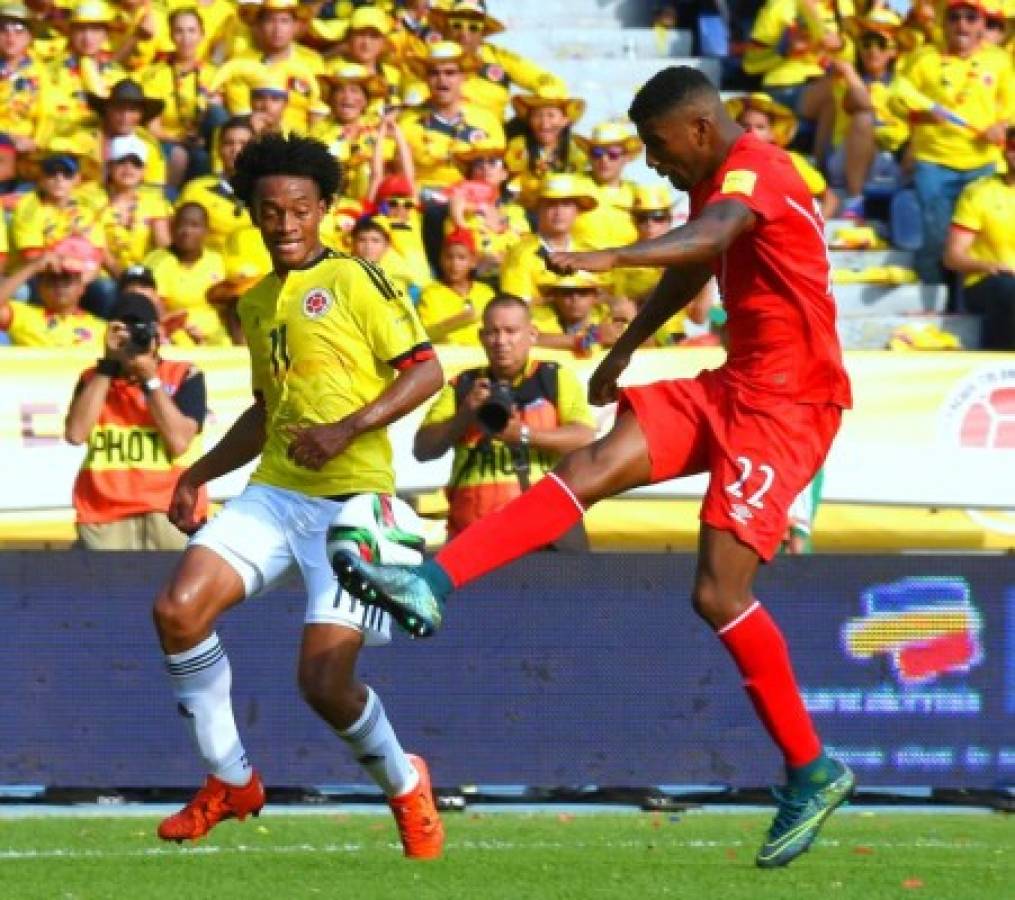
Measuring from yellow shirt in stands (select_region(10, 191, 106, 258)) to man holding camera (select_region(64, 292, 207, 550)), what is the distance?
2.90 m

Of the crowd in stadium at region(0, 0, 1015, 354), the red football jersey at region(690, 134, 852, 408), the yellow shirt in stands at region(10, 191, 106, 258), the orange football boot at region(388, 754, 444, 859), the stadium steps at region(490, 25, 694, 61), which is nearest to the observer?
the red football jersey at region(690, 134, 852, 408)

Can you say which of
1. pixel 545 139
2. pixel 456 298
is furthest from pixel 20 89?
pixel 456 298

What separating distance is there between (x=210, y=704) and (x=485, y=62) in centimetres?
984

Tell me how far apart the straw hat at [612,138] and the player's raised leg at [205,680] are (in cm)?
823

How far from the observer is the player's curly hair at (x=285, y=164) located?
8.31m

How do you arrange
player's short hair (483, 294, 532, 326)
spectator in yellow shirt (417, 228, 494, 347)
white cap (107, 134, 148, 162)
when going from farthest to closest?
white cap (107, 134, 148, 162) → spectator in yellow shirt (417, 228, 494, 347) → player's short hair (483, 294, 532, 326)

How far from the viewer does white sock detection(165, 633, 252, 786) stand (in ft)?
27.5

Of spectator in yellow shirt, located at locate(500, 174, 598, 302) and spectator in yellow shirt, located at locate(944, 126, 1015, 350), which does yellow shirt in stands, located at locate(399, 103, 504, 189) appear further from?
spectator in yellow shirt, located at locate(944, 126, 1015, 350)

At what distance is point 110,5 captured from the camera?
56.3 feet

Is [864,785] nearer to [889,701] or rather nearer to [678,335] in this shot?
[889,701]

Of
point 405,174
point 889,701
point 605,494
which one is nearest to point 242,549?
point 605,494

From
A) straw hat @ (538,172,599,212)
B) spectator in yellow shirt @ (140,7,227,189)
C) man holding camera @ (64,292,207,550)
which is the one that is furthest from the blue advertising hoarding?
spectator in yellow shirt @ (140,7,227,189)

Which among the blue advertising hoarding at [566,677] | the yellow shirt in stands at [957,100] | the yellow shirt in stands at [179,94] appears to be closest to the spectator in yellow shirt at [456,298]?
the yellow shirt in stands at [179,94]

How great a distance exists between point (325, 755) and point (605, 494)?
3566 millimetres
